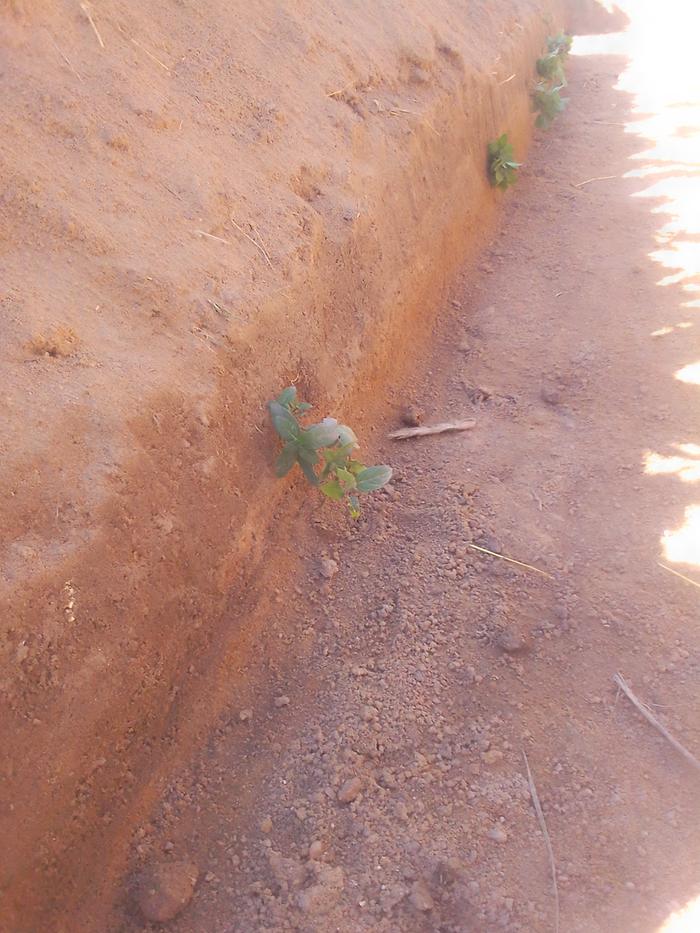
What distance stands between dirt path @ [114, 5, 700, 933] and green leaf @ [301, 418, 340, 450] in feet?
1.30

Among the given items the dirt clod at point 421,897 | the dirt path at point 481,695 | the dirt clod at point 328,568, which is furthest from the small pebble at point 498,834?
the dirt clod at point 328,568

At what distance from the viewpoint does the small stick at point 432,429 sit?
3.66 m

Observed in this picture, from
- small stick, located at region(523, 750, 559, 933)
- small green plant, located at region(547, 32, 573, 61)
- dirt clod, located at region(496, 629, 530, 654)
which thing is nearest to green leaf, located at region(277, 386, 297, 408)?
dirt clod, located at region(496, 629, 530, 654)

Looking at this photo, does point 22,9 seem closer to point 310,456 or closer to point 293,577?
point 310,456

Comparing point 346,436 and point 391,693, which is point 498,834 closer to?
point 391,693

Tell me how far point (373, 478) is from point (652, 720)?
1.27 meters

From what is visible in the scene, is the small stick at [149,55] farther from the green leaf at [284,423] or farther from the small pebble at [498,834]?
the small pebble at [498,834]

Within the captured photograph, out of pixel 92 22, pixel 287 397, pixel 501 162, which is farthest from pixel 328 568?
pixel 501 162

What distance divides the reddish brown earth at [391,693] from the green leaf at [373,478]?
28 centimetres

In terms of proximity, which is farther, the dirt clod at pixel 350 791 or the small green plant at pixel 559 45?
the small green plant at pixel 559 45

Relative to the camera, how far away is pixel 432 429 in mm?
3701

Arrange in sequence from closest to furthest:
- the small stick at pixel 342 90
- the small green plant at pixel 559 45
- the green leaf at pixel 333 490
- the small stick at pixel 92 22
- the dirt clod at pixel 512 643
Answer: the dirt clod at pixel 512 643 < the green leaf at pixel 333 490 < the small stick at pixel 92 22 < the small stick at pixel 342 90 < the small green plant at pixel 559 45

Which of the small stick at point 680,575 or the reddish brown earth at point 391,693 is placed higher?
the reddish brown earth at point 391,693

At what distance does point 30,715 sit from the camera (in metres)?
2.11
